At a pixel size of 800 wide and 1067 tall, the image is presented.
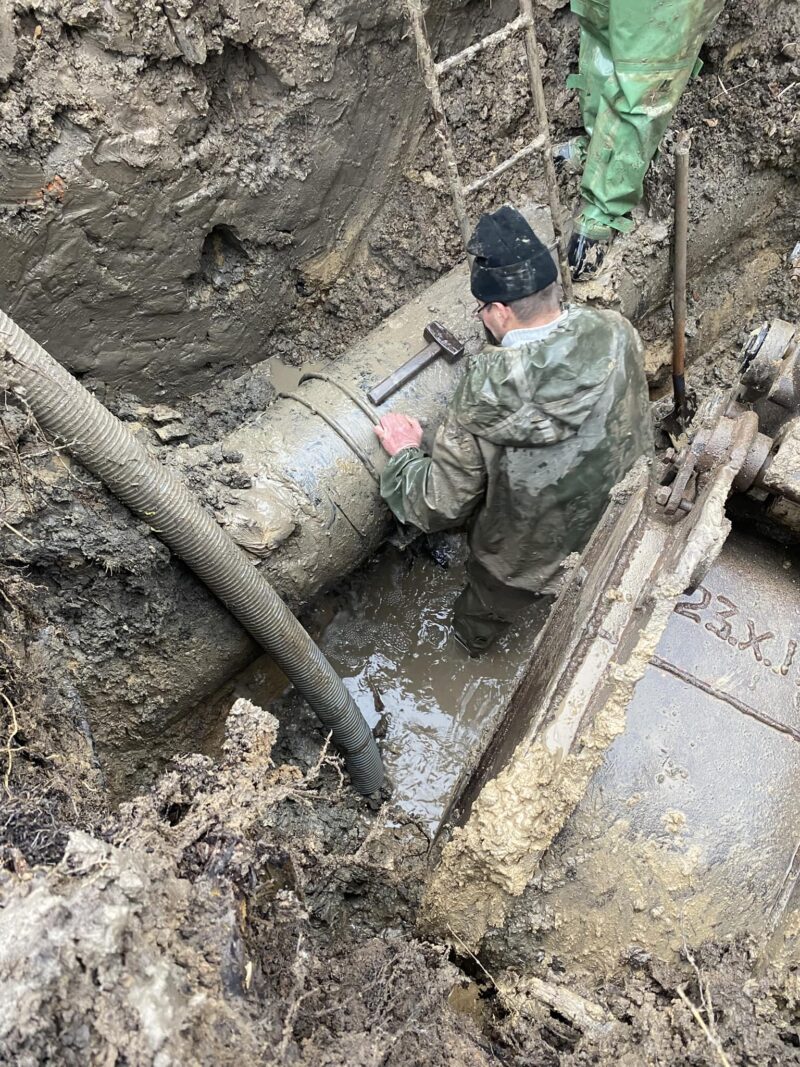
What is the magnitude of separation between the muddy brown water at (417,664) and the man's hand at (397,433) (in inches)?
36.0

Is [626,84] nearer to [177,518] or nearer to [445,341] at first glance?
[445,341]

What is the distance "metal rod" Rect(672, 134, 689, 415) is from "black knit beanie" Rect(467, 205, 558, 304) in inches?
47.9

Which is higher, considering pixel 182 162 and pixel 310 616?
pixel 182 162

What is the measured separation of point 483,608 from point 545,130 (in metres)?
2.09

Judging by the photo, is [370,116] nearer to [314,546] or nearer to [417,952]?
[314,546]

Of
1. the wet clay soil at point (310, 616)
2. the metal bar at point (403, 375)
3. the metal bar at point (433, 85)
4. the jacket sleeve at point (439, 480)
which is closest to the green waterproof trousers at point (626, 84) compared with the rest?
the wet clay soil at point (310, 616)

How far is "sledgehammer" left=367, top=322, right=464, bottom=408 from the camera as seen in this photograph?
3109 millimetres

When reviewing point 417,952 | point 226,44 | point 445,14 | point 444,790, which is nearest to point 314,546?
point 444,790

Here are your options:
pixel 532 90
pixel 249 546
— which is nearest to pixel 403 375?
pixel 249 546

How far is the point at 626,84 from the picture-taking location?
2.95 m

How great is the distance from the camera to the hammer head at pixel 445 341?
3172 millimetres

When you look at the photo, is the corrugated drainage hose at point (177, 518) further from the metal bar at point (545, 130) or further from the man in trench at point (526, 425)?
the metal bar at point (545, 130)

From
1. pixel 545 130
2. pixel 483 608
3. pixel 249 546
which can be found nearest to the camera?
pixel 249 546

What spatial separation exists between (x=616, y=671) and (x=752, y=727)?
16.6 inches
